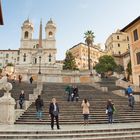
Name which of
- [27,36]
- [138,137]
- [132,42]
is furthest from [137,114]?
[27,36]

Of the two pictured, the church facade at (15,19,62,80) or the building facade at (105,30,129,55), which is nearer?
the church facade at (15,19,62,80)

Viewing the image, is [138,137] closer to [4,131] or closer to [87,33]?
[4,131]

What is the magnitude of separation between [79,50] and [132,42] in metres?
81.4

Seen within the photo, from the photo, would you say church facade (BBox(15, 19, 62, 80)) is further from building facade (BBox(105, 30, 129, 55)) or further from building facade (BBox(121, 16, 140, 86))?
building facade (BBox(121, 16, 140, 86))

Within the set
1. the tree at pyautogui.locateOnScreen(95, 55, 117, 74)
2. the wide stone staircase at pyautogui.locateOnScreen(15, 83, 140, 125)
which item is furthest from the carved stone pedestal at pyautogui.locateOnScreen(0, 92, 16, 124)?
the tree at pyautogui.locateOnScreen(95, 55, 117, 74)

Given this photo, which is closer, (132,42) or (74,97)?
(74,97)

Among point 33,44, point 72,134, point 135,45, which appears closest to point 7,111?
point 72,134

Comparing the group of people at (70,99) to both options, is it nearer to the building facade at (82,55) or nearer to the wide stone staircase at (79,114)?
the wide stone staircase at (79,114)

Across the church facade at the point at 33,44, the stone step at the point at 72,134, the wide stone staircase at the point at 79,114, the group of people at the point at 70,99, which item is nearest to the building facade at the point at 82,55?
the church facade at the point at 33,44

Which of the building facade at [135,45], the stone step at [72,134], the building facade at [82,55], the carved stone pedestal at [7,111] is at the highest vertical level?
the building facade at [82,55]

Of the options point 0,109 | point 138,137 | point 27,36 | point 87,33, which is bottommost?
point 138,137

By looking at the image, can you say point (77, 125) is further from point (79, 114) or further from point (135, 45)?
point (135, 45)

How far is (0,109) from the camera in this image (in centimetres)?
1379

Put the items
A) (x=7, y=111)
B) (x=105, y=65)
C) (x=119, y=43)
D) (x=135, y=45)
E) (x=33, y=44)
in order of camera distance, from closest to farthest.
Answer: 1. (x=7, y=111)
2. (x=135, y=45)
3. (x=105, y=65)
4. (x=119, y=43)
5. (x=33, y=44)
